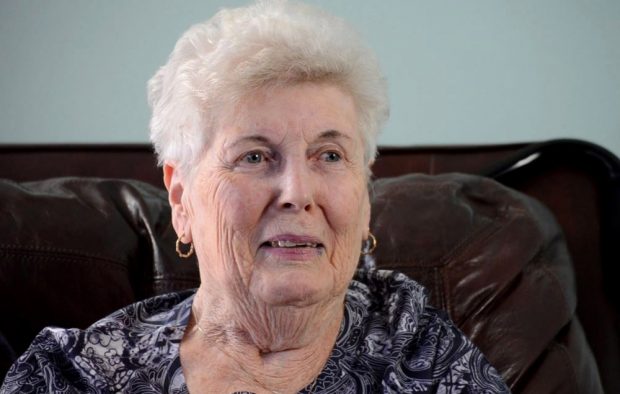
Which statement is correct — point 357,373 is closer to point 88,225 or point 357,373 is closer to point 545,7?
point 88,225

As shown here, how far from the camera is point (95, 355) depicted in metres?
1.49

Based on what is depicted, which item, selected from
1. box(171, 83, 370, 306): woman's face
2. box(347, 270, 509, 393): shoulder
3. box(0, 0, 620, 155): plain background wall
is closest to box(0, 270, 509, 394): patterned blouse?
box(347, 270, 509, 393): shoulder

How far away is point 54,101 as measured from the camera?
2492 mm

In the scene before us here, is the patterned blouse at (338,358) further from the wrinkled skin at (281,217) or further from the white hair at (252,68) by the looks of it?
the white hair at (252,68)

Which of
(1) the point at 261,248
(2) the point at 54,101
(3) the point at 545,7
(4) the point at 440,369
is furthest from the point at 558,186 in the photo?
(2) the point at 54,101

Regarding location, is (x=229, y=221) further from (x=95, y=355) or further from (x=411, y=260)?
(x=411, y=260)

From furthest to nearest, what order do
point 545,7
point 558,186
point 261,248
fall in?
point 545,7
point 558,186
point 261,248

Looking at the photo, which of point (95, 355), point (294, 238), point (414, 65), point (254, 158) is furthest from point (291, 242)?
point (414, 65)

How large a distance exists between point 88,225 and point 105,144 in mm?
533

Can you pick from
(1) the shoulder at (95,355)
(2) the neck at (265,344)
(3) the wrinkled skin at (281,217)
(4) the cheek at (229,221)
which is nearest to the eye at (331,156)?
(3) the wrinkled skin at (281,217)

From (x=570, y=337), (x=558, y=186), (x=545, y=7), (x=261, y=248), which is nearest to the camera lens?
(x=261, y=248)

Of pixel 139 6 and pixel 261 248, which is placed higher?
pixel 139 6

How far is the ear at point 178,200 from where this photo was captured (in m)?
1.53

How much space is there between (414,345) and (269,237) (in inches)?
12.5
